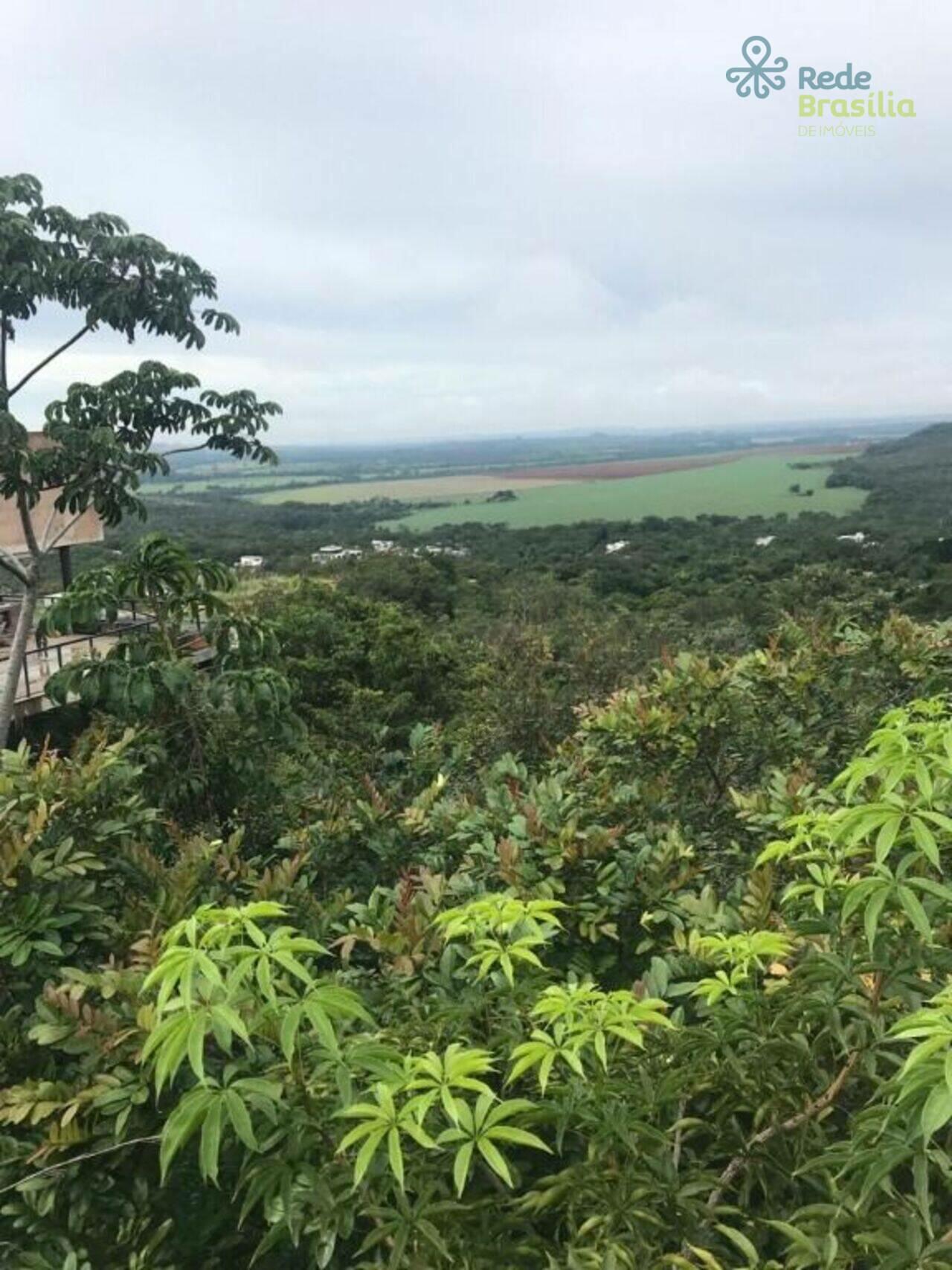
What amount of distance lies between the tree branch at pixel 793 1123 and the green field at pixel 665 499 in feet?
183

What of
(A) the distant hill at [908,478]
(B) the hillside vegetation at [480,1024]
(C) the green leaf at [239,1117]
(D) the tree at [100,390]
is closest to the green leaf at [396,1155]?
(B) the hillside vegetation at [480,1024]

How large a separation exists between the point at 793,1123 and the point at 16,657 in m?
6.02

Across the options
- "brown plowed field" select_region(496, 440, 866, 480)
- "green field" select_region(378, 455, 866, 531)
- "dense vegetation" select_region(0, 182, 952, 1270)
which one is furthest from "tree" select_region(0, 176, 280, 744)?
"brown plowed field" select_region(496, 440, 866, 480)

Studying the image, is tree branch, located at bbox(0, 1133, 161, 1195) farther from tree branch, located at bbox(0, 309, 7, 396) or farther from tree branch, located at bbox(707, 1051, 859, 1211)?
tree branch, located at bbox(0, 309, 7, 396)

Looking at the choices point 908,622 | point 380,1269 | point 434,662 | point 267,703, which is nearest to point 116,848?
point 267,703

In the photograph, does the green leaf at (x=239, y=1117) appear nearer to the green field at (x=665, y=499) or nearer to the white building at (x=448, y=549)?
the white building at (x=448, y=549)

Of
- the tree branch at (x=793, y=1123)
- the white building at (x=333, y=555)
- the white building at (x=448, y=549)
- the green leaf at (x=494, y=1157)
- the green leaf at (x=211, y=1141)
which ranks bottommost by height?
the white building at (x=448, y=549)

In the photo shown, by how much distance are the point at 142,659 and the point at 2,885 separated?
4.46 ft

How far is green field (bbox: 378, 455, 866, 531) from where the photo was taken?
60.8 m

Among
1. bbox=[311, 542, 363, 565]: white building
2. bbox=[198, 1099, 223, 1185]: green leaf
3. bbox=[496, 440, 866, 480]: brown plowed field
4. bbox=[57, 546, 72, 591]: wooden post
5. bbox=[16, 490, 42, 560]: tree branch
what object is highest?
bbox=[496, 440, 866, 480]: brown plowed field

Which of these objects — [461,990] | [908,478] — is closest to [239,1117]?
[461,990]

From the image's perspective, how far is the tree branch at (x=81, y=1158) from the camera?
1165 mm

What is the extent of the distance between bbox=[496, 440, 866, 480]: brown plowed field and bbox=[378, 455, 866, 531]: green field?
12.4 ft

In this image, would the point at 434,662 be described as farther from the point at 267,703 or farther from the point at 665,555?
the point at 665,555
